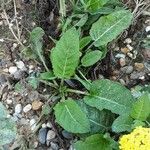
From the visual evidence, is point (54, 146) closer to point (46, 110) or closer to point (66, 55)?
point (46, 110)

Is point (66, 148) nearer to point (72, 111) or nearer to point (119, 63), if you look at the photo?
point (72, 111)

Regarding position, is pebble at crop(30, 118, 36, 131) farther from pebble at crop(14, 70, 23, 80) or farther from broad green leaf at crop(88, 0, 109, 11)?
broad green leaf at crop(88, 0, 109, 11)

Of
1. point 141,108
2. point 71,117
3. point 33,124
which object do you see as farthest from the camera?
point 33,124

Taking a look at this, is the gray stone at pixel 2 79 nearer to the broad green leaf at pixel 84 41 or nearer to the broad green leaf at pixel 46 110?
the broad green leaf at pixel 46 110

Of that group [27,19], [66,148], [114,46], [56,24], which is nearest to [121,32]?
[114,46]

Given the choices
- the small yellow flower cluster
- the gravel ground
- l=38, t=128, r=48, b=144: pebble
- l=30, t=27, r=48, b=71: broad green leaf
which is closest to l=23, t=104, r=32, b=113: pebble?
the gravel ground

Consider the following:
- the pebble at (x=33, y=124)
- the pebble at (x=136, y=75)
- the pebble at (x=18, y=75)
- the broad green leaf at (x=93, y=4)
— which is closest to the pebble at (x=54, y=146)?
the pebble at (x=33, y=124)

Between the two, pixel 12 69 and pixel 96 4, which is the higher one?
pixel 96 4

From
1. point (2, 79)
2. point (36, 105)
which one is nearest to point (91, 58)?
point (36, 105)
